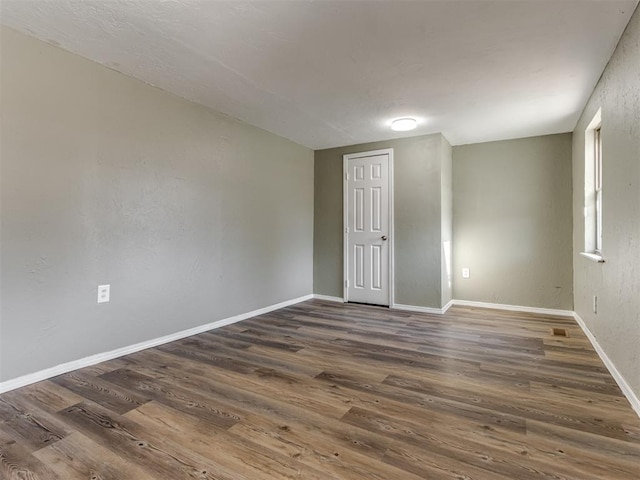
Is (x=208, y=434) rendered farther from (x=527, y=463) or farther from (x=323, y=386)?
(x=527, y=463)

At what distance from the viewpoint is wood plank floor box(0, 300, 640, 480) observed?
1.34m

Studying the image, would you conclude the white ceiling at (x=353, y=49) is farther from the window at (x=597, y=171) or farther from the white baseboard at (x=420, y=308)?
the white baseboard at (x=420, y=308)

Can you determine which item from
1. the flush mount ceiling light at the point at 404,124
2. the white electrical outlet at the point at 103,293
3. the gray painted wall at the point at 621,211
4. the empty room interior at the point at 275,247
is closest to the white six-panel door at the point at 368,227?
the empty room interior at the point at 275,247

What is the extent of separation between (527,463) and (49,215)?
2.92 m

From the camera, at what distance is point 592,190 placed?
10.3ft

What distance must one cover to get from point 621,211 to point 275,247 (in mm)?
3186

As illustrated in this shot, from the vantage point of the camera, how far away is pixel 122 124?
2539mm

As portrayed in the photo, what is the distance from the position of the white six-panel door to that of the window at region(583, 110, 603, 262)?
78.3 inches

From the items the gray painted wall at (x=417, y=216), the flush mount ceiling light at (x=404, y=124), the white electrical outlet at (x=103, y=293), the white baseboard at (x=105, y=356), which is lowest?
the white baseboard at (x=105, y=356)

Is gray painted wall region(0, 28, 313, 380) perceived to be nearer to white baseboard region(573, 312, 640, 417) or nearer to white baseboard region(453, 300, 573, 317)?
Result: white baseboard region(453, 300, 573, 317)

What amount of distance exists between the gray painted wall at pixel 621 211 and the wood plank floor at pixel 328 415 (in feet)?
0.92

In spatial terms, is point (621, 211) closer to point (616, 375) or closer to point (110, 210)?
point (616, 375)

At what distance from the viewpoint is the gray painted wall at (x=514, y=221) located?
3943 mm

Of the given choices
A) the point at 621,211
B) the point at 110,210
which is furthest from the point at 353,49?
the point at 110,210
